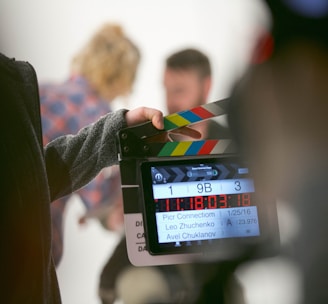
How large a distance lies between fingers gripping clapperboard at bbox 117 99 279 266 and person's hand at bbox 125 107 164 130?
14 mm

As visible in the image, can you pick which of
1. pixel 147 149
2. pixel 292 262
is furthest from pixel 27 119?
pixel 292 262

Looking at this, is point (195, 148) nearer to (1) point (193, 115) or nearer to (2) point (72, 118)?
(1) point (193, 115)

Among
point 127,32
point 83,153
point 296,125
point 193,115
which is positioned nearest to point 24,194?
point 83,153

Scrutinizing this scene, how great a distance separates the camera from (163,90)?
1.30 metres

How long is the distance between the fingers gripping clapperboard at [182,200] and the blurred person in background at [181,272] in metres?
0.09

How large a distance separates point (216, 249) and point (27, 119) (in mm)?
501

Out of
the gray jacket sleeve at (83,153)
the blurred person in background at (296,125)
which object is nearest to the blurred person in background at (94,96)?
the gray jacket sleeve at (83,153)

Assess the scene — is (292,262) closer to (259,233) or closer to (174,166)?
(259,233)

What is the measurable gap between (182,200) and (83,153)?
24cm

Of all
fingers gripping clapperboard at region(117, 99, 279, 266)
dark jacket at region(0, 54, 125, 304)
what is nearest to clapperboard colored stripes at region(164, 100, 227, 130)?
fingers gripping clapperboard at region(117, 99, 279, 266)

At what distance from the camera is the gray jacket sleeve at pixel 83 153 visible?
43.2 inches

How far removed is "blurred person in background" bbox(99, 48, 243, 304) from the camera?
125cm

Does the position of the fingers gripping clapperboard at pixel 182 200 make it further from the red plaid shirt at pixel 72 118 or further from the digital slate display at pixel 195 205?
the red plaid shirt at pixel 72 118

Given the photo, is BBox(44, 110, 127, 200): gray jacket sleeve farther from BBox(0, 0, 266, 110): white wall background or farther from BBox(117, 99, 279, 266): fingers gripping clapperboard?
BBox(0, 0, 266, 110): white wall background
